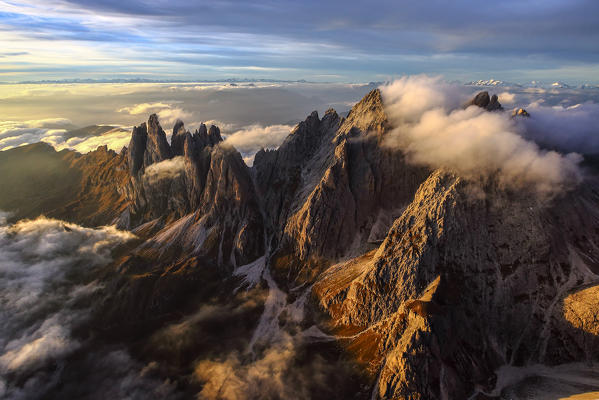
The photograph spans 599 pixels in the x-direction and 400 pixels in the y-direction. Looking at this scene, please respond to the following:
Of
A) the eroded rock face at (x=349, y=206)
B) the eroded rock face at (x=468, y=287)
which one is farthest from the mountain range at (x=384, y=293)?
the eroded rock face at (x=349, y=206)

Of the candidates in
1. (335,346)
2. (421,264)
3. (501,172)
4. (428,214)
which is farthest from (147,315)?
(501,172)

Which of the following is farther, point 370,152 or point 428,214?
point 370,152

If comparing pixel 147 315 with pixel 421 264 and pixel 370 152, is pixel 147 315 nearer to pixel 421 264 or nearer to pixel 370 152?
pixel 421 264

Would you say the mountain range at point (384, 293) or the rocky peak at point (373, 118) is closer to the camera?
the mountain range at point (384, 293)

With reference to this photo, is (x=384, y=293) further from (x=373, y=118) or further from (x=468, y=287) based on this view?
(x=373, y=118)

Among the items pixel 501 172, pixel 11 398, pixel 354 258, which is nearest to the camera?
pixel 11 398

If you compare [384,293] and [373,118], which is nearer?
[384,293]

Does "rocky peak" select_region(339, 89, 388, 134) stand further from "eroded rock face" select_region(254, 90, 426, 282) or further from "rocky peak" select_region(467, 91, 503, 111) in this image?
"rocky peak" select_region(467, 91, 503, 111)

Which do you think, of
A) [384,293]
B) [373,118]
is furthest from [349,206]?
[384,293]

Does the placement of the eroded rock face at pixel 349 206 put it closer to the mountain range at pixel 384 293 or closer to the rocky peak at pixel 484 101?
the mountain range at pixel 384 293
